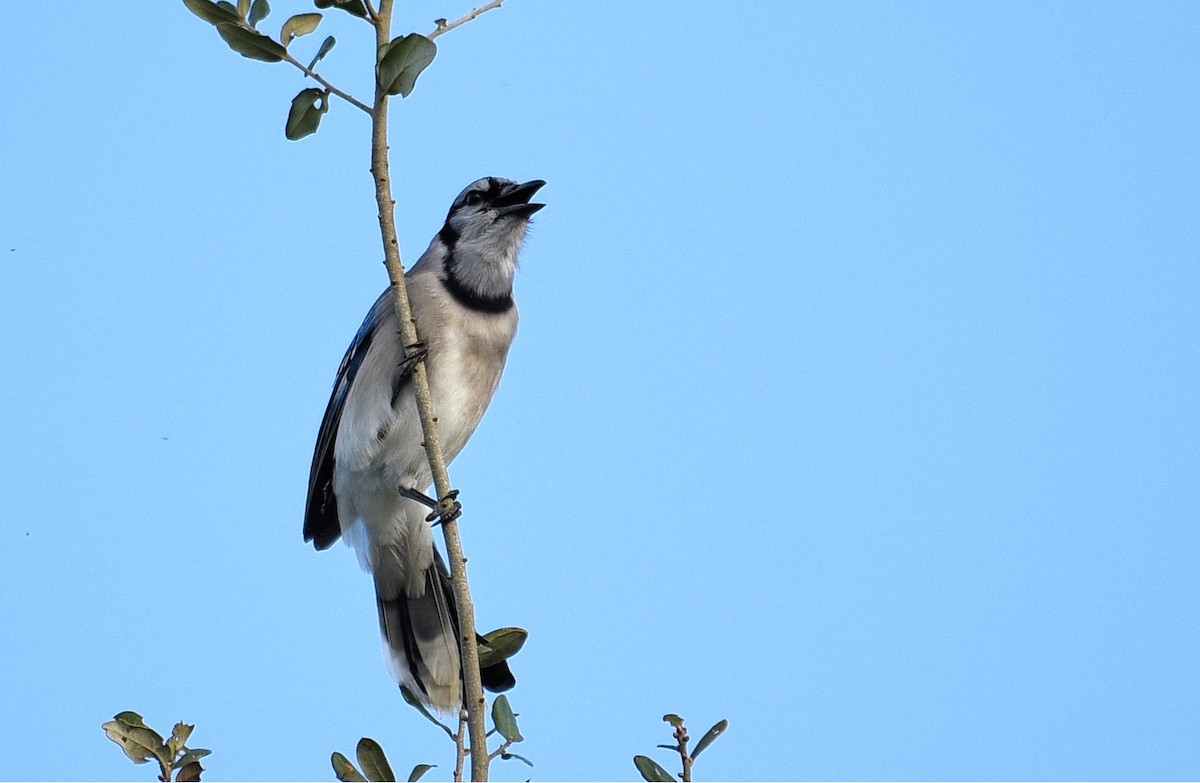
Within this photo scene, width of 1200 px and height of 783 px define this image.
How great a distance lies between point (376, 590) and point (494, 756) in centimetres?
198

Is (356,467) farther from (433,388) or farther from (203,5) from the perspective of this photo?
(203,5)

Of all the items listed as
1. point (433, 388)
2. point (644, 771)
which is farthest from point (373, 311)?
point (644, 771)

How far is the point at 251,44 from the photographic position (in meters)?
2.48

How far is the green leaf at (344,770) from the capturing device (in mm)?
2348

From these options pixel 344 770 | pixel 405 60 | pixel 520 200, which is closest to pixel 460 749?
pixel 344 770

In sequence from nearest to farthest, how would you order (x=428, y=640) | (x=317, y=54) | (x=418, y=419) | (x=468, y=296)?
1. (x=317, y=54)
2. (x=418, y=419)
3. (x=468, y=296)
4. (x=428, y=640)

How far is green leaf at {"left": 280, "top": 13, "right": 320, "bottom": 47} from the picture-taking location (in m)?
2.51

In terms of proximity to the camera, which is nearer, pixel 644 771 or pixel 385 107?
pixel 644 771

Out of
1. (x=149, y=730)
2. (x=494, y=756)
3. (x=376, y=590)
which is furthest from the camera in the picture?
(x=376, y=590)

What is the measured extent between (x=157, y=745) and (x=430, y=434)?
0.79 m

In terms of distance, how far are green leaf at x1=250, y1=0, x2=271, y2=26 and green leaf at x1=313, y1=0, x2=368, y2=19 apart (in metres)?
0.13

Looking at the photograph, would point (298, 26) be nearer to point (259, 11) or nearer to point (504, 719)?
point (259, 11)

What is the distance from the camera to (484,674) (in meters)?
3.57

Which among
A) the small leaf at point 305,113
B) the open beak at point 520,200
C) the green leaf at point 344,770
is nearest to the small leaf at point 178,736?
the green leaf at point 344,770
